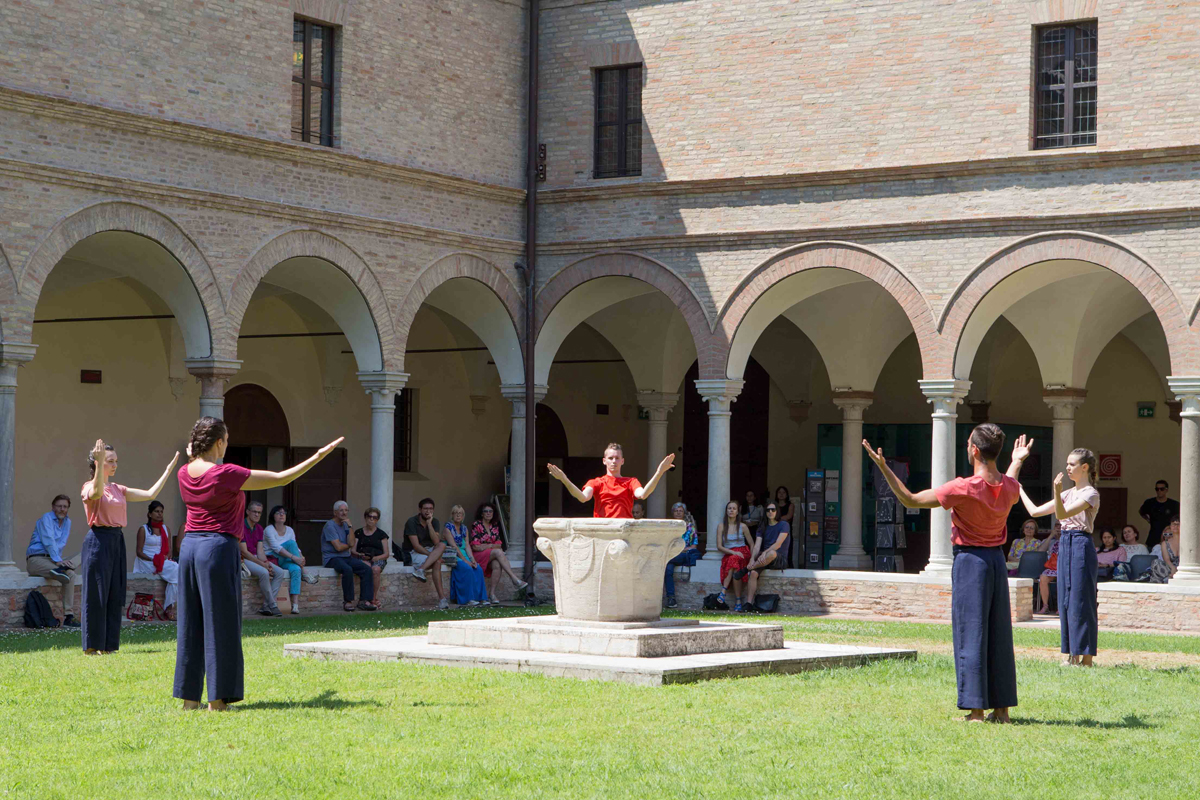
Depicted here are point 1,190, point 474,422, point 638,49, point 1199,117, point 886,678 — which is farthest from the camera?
point 474,422

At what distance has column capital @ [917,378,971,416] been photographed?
18.9m

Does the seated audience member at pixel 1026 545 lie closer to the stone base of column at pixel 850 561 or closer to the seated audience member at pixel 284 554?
the stone base of column at pixel 850 561

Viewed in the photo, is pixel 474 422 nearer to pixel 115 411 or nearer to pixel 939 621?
pixel 115 411

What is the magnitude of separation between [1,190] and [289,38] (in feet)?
13.2

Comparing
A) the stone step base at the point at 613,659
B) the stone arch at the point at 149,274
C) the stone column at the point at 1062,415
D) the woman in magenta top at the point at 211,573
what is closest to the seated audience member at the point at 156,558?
the stone arch at the point at 149,274

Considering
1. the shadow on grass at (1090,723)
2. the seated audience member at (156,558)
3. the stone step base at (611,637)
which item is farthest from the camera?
the seated audience member at (156,558)

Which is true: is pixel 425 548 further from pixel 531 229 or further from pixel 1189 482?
pixel 1189 482

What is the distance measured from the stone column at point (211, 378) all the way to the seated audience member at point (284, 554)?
134cm

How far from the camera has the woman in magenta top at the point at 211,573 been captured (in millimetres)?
8414

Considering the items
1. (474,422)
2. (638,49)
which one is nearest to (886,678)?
(638,49)

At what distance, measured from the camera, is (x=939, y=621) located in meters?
18.0

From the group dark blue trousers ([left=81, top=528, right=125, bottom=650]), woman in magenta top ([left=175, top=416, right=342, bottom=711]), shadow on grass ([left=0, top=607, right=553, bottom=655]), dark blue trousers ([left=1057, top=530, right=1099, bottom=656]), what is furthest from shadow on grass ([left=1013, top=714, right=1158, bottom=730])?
dark blue trousers ([left=81, top=528, right=125, bottom=650])

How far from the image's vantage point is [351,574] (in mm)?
18312

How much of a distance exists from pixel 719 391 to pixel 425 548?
13.6 ft
